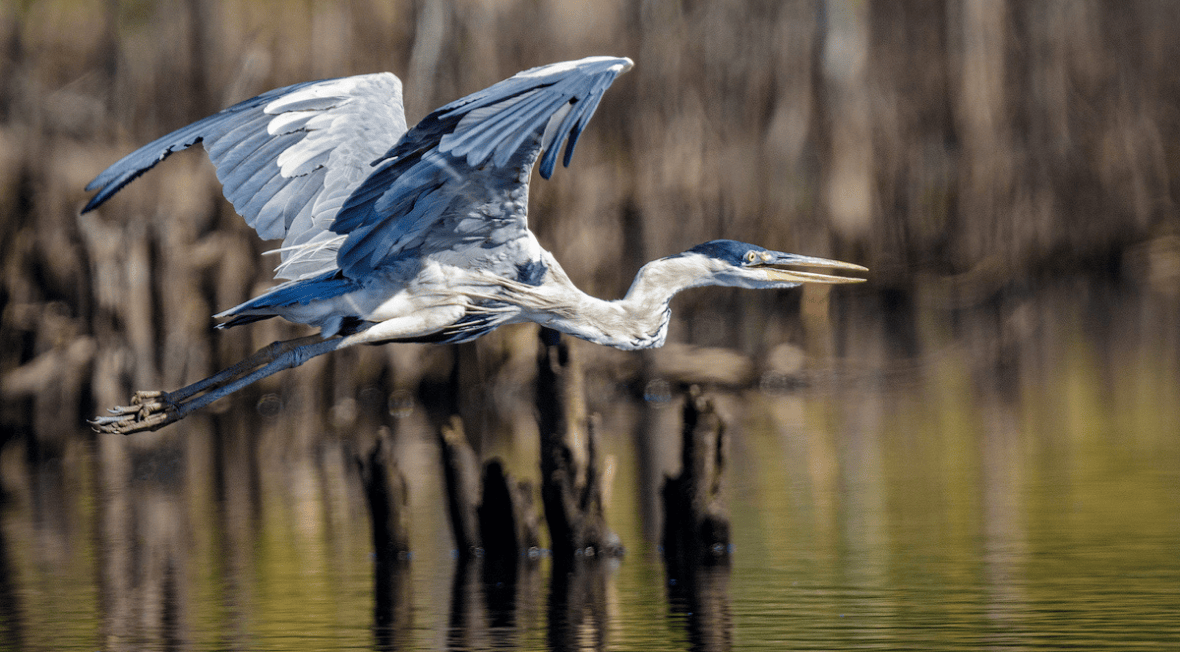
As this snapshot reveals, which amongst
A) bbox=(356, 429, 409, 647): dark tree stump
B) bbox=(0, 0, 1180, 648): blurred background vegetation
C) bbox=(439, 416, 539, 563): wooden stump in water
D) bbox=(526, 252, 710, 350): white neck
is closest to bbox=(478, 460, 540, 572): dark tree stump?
bbox=(439, 416, 539, 563): wooden stump in water

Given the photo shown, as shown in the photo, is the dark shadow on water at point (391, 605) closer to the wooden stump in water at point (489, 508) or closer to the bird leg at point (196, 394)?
the wooden stump in water at point (489, 508)

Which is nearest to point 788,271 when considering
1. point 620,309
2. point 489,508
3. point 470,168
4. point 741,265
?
point 741,265

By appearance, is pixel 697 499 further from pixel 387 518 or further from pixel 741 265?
pixel 741 265

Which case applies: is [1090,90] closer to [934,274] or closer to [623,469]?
[934,274]

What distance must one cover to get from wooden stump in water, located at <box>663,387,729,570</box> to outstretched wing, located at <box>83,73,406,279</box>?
10.2 feet

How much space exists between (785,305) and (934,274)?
292 cm

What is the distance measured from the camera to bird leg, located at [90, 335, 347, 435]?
25.7ft

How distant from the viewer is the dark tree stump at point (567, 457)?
10883 mm

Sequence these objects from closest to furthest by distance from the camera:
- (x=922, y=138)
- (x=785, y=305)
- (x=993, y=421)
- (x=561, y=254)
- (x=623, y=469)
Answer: (x=623, y=469) < (x=993, y=421) < (x=561, y=254) < (x=785, y=305) < (x=922, y=138)

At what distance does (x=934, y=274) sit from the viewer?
27.5 metres

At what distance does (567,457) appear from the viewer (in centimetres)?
1095

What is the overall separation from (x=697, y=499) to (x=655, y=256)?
1061cm

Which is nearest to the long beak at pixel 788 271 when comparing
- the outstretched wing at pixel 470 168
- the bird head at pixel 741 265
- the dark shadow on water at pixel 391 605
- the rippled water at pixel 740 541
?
the bird head at pixel 741 265

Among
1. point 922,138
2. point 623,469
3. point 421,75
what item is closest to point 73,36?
point 421,75
